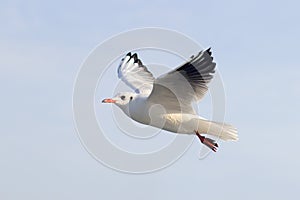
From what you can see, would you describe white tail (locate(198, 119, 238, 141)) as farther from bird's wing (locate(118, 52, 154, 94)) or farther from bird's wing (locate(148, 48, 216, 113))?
bird's wing (locate(118, 52, 154, 94))

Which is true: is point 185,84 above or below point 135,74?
below

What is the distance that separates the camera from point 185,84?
17.0 metres

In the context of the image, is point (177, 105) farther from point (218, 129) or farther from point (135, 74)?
point (135, 74)

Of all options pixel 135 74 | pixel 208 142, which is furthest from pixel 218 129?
pixel 135 74

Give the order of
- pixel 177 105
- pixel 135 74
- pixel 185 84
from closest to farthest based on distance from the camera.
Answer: pixel 185 84 < pixel 177 105 < pixel 135 74

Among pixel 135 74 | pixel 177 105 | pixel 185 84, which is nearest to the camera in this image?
pixel 185 84

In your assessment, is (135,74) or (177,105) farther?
(135,74)

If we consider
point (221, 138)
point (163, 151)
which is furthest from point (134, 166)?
point (221, 138)

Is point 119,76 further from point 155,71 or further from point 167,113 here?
point 167,113

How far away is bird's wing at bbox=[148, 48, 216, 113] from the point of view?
16328 mm

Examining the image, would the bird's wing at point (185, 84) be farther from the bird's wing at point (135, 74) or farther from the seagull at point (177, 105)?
the bird's wing at point (135, 74)

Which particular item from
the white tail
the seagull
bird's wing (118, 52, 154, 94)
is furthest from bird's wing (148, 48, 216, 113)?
bird's wing (118, 52, 154, 94)

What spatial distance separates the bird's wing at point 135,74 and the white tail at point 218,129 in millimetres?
1726

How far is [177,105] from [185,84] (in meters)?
0.75
